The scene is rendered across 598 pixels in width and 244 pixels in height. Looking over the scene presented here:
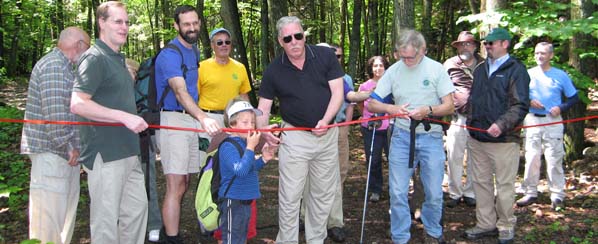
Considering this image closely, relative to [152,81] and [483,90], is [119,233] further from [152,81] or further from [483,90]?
[483,90]

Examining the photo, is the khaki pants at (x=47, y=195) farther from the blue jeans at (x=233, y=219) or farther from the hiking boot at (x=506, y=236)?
the hiking boot at (x=506, y=236)

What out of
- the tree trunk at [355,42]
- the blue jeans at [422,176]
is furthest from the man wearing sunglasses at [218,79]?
the tree trunk at [355,42]

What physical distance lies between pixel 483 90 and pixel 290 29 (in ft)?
7.49

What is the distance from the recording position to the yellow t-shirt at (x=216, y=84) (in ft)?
17.5

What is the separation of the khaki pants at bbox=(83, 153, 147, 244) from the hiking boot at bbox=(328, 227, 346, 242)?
2.23 m

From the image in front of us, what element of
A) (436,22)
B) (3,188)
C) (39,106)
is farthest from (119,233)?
(436,22)

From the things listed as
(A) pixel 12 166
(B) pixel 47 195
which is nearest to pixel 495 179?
(B) pixel 47 195

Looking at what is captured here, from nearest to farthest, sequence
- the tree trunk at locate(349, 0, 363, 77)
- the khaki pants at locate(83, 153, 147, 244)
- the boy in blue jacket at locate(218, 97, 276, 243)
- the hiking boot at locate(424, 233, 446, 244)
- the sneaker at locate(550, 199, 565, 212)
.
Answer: the khaki pants at locate(83, 153, 147, 244)
the boy in blue jacket at locate(218, 97, 276, 243)
the hiking boot at locate(424, 233, 446, 244)
the sneaker at locate(550, 199, 565, 212)
the tree trunk at locate(349, 0, 363, 77)

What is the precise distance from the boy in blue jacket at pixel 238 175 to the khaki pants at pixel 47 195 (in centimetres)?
141

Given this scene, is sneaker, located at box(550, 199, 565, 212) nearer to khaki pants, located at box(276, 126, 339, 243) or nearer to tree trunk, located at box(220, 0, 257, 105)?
khaki pants, located at box(276, 126, 339, 243)

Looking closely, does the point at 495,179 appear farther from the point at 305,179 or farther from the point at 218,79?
the point at 218,79

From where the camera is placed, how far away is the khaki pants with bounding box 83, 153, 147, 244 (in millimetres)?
3627

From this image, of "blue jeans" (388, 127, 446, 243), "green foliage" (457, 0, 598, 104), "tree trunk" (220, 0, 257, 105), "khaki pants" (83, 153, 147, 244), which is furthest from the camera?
"tree trunk" (220, 0, 257, 105)

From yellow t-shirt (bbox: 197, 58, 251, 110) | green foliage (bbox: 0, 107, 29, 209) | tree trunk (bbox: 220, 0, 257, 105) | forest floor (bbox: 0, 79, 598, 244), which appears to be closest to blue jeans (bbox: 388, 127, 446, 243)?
forest floor (bbox: 0, 79, 598, 244)
